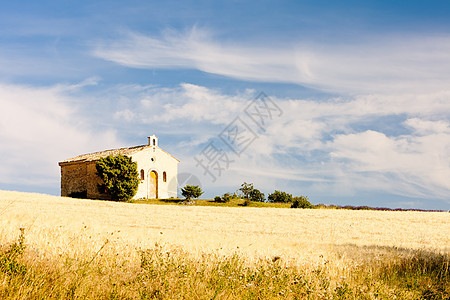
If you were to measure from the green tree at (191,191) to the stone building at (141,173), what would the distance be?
155 inches

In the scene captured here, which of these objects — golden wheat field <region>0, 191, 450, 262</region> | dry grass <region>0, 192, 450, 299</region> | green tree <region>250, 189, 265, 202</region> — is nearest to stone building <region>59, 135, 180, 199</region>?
green tree <region>250, 189, 265, 202</region>

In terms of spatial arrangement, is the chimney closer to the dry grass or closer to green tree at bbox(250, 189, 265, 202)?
green tree at bbox(250, 189, 265, 202)

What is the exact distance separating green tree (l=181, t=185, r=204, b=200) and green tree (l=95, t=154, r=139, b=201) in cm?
537

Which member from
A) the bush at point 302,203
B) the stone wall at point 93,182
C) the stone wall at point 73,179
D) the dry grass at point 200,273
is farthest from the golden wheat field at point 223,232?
the stone wall at point 73,179

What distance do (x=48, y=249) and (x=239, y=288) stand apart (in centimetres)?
402

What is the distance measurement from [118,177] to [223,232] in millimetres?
25806

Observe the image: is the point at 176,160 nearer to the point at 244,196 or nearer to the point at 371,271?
the point at 244,196

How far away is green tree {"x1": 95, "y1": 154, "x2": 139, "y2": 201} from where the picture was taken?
1500 inches

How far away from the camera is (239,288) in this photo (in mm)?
5957

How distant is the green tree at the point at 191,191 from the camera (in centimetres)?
4116

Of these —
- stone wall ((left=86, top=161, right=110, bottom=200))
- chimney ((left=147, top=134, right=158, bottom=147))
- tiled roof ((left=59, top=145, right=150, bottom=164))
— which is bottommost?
stone wall ((left=86, top=161, right=110, bottom=200))

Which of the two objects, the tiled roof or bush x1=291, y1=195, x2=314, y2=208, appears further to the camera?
the tiled roof

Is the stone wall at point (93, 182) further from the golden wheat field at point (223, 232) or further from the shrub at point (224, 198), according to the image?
the golden wheat field at point (223, 232)

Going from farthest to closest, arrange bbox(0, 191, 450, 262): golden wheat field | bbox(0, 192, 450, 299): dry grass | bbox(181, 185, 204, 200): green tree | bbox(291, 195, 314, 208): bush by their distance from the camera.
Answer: bbox(181, 185, 204, 200): green tree < bbox(291, 195, 314, 208): bush < bbox(0, 191, 450, 262): golden wheat field < bbox(0, 192, 450, 299): dry grass
